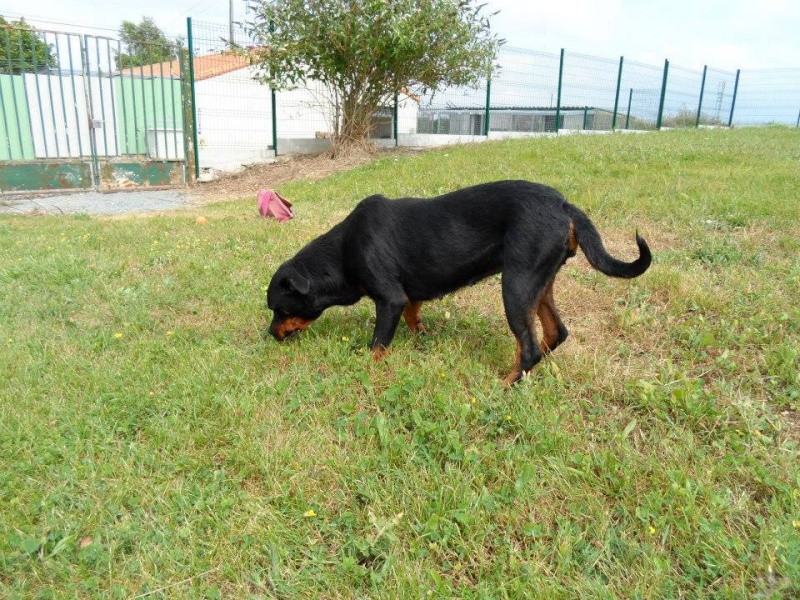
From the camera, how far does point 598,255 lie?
9.59 ft

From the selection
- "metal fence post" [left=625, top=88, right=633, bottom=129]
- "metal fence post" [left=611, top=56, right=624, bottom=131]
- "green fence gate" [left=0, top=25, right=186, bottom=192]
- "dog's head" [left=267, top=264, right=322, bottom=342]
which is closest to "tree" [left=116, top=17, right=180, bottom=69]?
"green fence gate" [left=0, top=25, right=186, bottom=192]

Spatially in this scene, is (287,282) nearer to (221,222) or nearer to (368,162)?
(221,222)

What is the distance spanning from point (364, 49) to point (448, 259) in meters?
10.3

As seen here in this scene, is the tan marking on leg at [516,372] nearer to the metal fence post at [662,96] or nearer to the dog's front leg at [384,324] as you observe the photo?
the dog's front leg at [384,324]

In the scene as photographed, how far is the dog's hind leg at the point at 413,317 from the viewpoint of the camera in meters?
3.89

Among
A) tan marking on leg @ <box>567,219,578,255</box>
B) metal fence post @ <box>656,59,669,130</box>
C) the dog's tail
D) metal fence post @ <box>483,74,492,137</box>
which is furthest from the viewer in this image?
metal fence post @ <box>656,59,669,130</box>

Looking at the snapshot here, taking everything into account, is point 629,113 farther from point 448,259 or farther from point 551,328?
point 448,259

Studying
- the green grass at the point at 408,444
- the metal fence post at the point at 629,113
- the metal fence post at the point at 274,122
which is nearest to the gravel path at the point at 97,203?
the metal fence post at the point at 274,122

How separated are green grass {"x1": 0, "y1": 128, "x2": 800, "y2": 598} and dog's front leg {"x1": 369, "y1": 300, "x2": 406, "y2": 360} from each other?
137mm

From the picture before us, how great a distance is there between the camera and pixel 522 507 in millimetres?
2178

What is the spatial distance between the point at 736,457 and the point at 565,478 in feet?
2.56

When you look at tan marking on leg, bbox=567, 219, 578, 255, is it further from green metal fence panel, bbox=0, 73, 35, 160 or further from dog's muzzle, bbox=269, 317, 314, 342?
green metal fence panel, bbox=0, 73, 35, 160

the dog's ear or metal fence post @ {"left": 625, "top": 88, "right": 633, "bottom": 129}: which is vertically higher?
metal fence post @ {"left": 625, "top": 88, "right": 633, "bottom": 129}

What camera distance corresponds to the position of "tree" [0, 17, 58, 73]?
33.8ft
